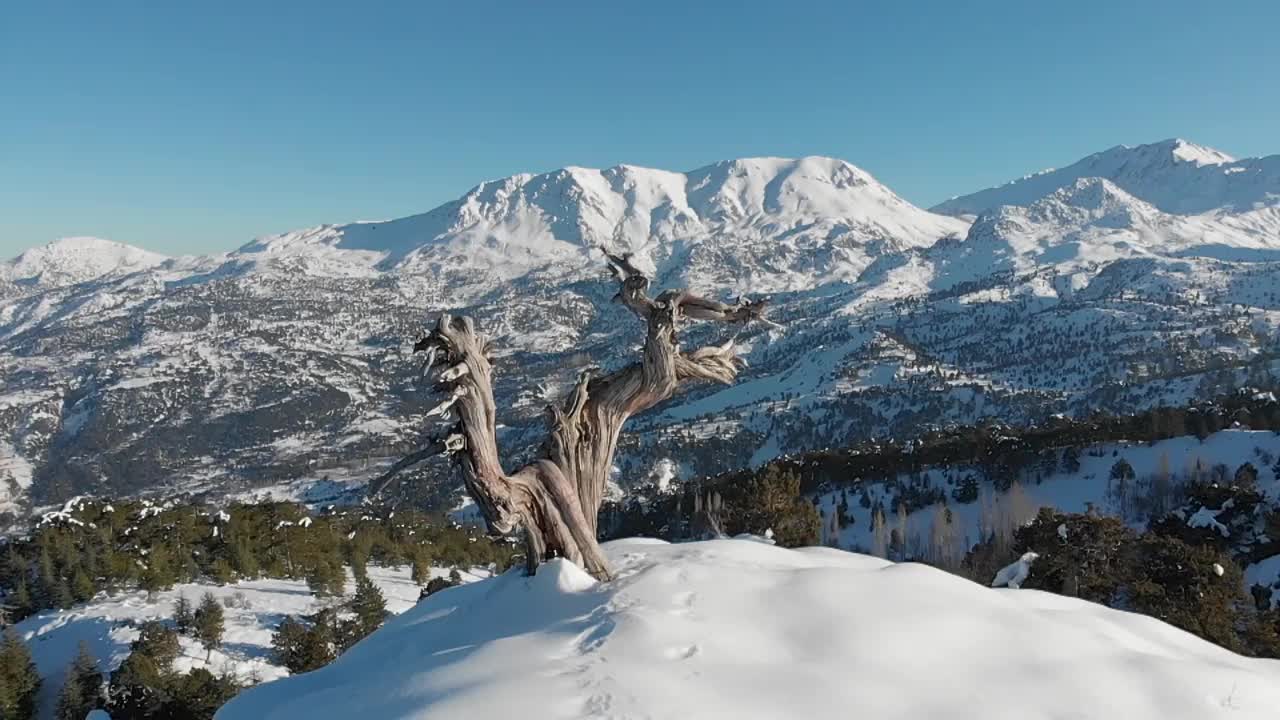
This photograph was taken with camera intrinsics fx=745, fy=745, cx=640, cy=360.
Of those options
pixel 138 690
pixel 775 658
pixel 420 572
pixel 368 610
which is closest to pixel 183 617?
pixel 138 690

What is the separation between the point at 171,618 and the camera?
46.3m

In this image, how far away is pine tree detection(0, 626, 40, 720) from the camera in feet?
113

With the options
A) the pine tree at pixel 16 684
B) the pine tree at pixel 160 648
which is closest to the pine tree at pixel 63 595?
the pine tree at pixel 16 684

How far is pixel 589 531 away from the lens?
11.3m

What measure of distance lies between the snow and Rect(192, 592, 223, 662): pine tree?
38.6 metres

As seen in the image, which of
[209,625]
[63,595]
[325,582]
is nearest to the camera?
[209,625]

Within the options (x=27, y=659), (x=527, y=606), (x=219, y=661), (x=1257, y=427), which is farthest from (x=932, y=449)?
(x=527, y=606)

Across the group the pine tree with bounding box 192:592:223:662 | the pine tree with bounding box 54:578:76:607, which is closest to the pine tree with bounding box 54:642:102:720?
the pine tree with bounding box 192:592:223:662

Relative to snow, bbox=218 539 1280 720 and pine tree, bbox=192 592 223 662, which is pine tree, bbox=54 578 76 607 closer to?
pine tree, bbox=192 592 223 662

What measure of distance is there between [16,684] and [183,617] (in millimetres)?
9622

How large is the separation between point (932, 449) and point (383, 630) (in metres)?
111

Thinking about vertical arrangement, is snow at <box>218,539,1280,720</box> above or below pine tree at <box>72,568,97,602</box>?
above

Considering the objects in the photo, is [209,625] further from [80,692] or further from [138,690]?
[138,690]

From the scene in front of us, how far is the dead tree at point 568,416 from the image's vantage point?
10.2 m
